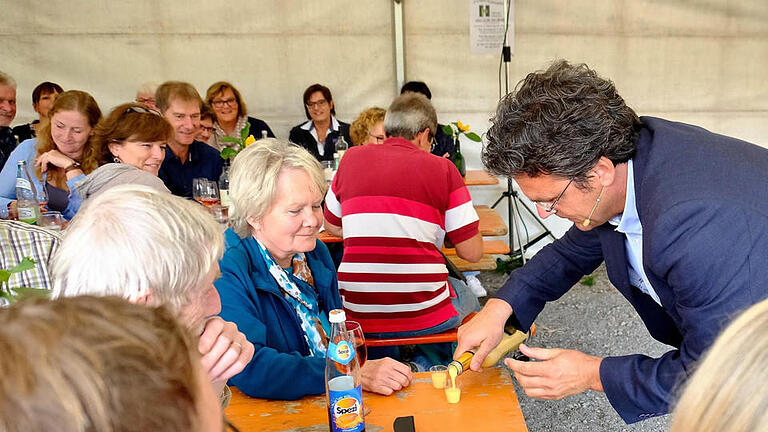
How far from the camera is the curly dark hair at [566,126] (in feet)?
4.75

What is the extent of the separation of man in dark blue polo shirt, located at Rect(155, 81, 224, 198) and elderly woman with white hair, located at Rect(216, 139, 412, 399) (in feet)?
7.51

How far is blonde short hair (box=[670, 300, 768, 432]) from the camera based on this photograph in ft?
1.91

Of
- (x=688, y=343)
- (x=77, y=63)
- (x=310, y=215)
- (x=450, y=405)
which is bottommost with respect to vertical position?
(x=450, y=405)

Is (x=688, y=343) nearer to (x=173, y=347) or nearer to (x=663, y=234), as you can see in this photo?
(x=663, y=234)

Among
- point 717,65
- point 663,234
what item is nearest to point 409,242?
point 663,234

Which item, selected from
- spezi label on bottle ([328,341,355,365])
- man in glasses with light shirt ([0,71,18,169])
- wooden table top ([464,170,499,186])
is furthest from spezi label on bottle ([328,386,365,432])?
man in glasses with light shirt ([0,71,18,169])

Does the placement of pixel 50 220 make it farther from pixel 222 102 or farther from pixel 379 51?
pixel 379 51

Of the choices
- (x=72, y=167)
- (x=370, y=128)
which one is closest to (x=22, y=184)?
(x=72, y=167)

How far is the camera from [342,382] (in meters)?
1.43

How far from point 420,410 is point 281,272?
66 centimetres

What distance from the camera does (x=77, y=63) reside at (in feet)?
17.3

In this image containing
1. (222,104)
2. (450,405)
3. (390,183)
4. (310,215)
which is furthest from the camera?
(222,104)

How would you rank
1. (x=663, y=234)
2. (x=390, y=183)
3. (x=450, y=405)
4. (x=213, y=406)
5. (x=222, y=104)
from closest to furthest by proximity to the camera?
(x=213, y=406), (x=663, y=234), (x=450, y=405), (x=390, y=183), (x=222, y=104)

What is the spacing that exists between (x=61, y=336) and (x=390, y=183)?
83.2 inches
